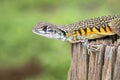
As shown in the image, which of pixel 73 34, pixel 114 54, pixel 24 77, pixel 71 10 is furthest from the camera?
pixel 71 10

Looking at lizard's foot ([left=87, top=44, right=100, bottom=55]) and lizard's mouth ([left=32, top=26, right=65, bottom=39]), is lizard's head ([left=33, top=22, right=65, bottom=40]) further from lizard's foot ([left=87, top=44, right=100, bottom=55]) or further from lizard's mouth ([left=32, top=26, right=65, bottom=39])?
lizard's foot ([left=87, top=44, right=100, bottom=55])

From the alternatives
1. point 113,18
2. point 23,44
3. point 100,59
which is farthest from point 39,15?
point 100,59

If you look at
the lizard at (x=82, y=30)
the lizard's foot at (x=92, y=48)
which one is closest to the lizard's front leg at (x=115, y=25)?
the lizard at (x=82, y=30)

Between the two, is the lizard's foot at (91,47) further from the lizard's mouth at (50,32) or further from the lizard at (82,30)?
the lizard's mouth at (50,32)

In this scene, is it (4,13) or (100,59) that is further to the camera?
(4,13)

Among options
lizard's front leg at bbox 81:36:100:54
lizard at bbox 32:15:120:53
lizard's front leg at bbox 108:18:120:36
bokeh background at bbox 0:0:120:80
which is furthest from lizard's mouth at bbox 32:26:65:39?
bokeh background at bbox 0:0:120:80

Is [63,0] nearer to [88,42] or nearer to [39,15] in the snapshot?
[39,15]
